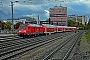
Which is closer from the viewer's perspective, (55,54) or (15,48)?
(55,54)

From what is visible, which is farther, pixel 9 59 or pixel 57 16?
pixel 57 16

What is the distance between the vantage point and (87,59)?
18.0 metres

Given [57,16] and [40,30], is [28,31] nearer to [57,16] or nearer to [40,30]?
[40,30]

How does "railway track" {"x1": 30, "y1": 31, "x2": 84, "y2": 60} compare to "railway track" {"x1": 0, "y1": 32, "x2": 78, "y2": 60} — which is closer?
"railway track" {"x1": 30, "y1": 31, "x2": 84, "y2": 60}

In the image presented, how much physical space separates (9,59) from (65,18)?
16579cm

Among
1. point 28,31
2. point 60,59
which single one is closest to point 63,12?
point 28,31

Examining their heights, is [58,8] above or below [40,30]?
above

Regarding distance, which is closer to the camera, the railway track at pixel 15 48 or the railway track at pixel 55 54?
the railway track at pixel 55 54

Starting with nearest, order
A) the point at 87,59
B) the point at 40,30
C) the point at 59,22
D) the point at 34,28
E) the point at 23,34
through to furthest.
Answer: the point at 87,59, the point at 23,34, the point at 34,28, the point at 40,30, the point at 59,22

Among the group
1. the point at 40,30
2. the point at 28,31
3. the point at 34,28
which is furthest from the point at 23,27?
the point at 40,30

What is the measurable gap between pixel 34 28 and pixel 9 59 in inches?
1493

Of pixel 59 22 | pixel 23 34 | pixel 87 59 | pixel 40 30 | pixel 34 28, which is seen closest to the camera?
pixel 87 59

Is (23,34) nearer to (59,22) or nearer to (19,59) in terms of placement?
(19,59)

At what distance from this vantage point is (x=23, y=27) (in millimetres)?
51281
